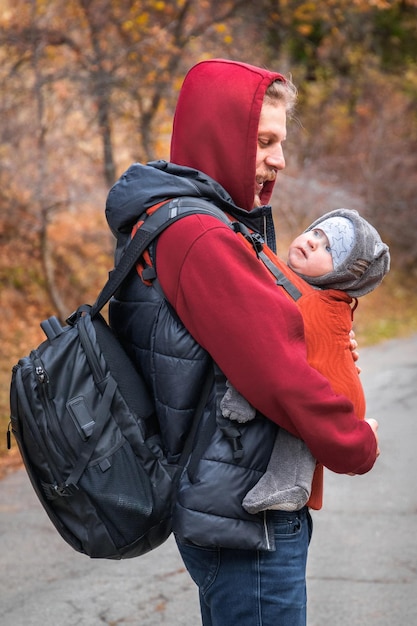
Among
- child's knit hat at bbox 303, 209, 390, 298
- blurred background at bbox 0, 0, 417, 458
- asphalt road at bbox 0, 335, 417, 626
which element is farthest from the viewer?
blurred background at bbox 0, 0, 417, 458

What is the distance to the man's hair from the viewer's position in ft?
6.41

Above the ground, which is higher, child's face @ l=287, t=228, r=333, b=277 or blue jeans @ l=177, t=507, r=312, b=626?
child's face @ l=287, t=228, r=333, b=277

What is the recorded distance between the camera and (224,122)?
6.32ft

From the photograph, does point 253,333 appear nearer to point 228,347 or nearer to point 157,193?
point 228,347

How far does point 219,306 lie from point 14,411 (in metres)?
0.58

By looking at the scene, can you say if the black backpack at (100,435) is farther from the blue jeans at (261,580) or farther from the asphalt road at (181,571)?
the asphalt road at (181,571)

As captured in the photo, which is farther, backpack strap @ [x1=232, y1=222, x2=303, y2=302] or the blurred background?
the blurred background

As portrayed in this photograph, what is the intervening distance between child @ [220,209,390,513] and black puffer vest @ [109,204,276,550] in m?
0.04

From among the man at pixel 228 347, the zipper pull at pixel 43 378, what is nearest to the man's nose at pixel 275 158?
the man at pixel 228 347

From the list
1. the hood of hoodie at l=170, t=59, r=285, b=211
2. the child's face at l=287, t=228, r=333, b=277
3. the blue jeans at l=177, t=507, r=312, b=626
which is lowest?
the blue jeans at l=177, t=507, r=312, b=626

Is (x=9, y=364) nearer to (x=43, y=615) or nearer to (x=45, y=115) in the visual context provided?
(x=45, y=115)

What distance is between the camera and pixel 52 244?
1044cm

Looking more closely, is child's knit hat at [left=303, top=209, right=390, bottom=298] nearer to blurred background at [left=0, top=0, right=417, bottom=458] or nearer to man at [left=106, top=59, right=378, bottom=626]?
man at [left=106, top=59, right=378, bottom=626]

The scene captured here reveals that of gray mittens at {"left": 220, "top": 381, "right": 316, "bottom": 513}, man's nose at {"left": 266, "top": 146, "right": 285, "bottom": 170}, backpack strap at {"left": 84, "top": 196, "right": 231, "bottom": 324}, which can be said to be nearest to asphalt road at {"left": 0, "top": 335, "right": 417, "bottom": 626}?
gray mittens at {"left": 220, "top": 381, "right": 316, "bottom": 513}
